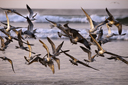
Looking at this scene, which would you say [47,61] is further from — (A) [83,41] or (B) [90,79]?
(B) [90,79]

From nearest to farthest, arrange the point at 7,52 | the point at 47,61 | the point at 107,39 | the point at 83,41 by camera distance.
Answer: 1. the point at 47,61
2. the point at 83,41
3. the point at 107,39
4. the point at 7,52

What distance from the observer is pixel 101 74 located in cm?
733

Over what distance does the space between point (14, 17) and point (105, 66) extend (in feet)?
78.7

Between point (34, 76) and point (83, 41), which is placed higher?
point (83, 41)

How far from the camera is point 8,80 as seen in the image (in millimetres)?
6891

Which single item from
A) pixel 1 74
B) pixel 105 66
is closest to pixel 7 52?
pixel 1 74

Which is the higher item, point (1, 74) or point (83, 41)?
point (83, 41)

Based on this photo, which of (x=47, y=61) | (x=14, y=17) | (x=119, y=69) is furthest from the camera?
(x=14, y=17)

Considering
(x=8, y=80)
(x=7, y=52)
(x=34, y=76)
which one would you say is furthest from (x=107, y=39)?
(x=7, y=52)

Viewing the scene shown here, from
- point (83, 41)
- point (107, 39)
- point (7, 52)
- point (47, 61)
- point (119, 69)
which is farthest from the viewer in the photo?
point (7, 52)

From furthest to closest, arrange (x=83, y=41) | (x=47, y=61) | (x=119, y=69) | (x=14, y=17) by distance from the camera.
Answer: (x=14, y=17), (x=119, y=69), (x=83, y=41), (x=47, y=61)

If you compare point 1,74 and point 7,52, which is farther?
point 7,52

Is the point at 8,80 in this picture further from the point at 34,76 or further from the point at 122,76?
the point at 122,76

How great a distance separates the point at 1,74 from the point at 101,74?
9.65 ft
